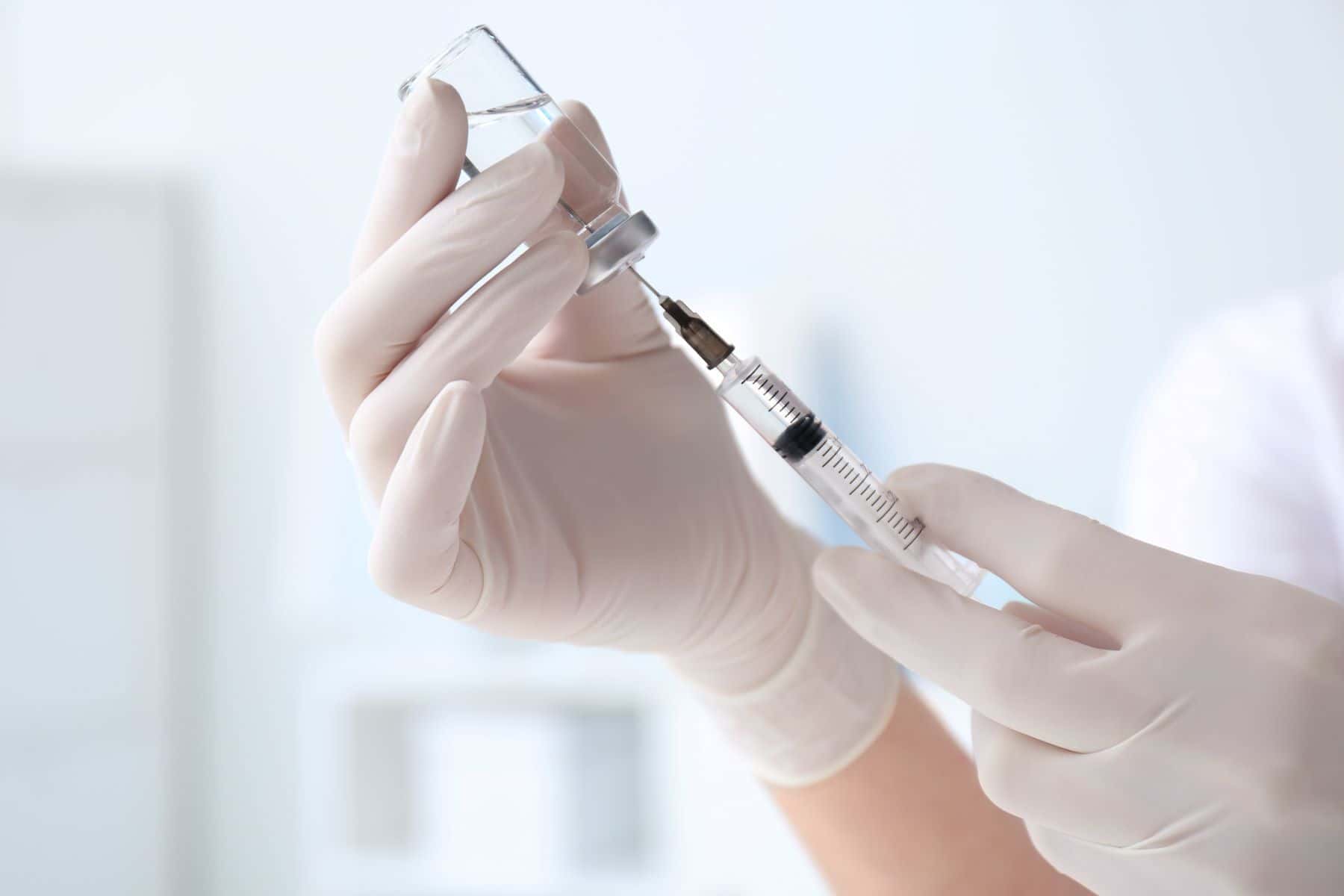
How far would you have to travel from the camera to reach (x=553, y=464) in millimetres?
790

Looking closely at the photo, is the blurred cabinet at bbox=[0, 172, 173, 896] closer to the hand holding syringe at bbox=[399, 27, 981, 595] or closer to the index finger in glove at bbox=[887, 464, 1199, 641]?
the hand holding syringe at bbox=[399, 27, 981, 595]

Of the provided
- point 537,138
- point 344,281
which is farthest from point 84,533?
point 537,138

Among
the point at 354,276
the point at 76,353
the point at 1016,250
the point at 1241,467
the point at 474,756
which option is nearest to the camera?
the point at 354,276

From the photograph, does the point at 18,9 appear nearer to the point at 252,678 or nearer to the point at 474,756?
the point at 252,678

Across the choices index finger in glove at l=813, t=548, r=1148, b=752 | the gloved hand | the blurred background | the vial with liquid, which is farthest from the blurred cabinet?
index finger in glove at l=813, t=548, r=1148, b=752

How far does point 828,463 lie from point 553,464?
0.76ft

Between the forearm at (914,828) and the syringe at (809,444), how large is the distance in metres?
0.31

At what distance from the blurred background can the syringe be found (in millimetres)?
1006

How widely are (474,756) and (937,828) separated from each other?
1389mm

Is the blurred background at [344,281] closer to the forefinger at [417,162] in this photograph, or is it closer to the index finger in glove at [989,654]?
the index finger in glove at [989,654]

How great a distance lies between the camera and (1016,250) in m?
1.68

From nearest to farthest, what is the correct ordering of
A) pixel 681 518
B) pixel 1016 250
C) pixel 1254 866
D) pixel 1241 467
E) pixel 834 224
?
pixel 1254 866 < pixel 681 518 < pixel 1241 467 < pixel 1016 250 < pixel 834 224

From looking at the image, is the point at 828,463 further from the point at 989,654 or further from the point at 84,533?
the point at 84,533

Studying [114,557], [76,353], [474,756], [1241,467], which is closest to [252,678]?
[114,557]
